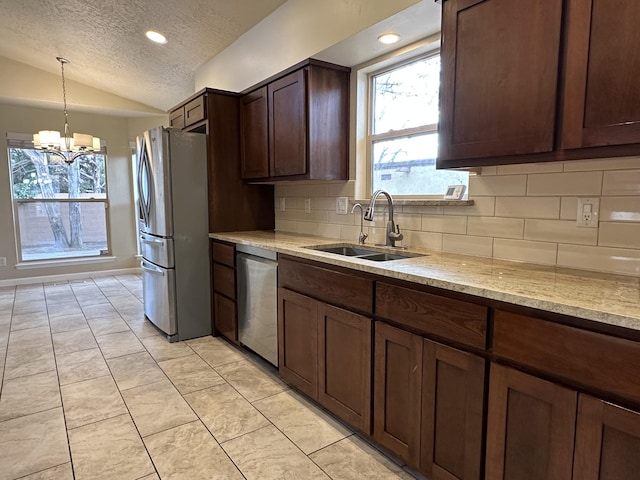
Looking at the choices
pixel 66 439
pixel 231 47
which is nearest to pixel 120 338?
pixel 66 439

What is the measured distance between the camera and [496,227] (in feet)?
6.20

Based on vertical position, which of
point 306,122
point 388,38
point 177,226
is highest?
point 388,38

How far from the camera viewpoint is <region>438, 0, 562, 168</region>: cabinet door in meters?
1.32

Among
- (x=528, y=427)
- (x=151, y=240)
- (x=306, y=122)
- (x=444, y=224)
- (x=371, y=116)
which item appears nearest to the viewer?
(x=528, y=427)

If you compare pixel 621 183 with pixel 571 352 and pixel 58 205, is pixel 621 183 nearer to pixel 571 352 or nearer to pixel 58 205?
pixel 571 352

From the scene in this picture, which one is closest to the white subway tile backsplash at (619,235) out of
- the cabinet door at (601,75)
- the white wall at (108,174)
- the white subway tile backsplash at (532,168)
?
the white subway tile backsplash at (532,168)

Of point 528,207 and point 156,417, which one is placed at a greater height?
point 528,207

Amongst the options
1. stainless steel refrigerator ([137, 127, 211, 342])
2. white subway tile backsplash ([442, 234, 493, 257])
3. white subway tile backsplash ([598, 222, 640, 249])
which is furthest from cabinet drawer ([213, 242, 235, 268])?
white subway tile backsplash ([598, 222, 640, 249])

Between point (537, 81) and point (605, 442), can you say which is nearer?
point (605, 442)

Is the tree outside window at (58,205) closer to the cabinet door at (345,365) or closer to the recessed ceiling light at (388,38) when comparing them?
the recessed ceiling light at (388,38)

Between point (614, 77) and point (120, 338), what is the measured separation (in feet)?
11.8

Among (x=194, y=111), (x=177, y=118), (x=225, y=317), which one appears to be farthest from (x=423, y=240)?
(x=177, y=118)

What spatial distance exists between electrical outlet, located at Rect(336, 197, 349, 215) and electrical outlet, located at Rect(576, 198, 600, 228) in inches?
58.8

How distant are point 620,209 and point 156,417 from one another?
2369 mm
